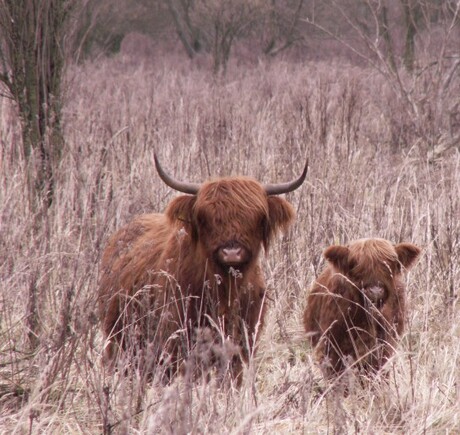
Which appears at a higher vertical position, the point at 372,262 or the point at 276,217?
the point at 276,217

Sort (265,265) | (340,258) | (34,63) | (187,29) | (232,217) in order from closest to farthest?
(232,217), (340,258), (265,265), (34,63), (187,29)

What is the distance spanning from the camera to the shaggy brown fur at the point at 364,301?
4285 mm

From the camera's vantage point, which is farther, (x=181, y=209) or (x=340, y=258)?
(x=340, y=258)

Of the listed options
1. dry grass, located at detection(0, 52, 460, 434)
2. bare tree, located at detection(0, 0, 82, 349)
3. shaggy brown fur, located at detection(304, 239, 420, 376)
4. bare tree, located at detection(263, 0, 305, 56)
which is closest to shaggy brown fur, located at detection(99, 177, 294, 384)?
dry grass, located at detection(0, 52, 460, 434)

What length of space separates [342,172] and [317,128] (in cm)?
159

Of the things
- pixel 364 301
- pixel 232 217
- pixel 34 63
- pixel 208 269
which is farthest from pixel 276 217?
pixel 34 63

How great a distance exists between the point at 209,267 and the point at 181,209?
329 mm

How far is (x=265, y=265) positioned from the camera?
230 inches

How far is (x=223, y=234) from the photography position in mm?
4051

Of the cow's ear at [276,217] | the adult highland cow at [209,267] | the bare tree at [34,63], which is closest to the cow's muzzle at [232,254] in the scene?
the adult highland cow at [209,267]

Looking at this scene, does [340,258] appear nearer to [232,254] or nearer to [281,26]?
[232,254]

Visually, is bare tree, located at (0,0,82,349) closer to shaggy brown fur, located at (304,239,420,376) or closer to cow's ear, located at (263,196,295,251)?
cow's ear, located at (263,196,295,251)

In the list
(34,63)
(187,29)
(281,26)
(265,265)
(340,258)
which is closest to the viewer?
(340,258)

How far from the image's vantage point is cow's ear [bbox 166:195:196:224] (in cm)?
427
